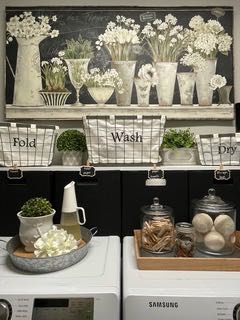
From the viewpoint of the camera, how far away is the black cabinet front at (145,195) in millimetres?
1362

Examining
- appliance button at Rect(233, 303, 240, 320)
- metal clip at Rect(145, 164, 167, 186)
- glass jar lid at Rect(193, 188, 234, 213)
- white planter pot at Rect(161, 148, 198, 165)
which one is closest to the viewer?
appliance button at Rect(233, 303, 240, 320)

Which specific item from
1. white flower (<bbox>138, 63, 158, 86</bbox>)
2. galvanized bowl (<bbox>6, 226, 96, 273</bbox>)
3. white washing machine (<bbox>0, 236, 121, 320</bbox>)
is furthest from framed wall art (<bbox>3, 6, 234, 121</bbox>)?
white washing machine (<bbox>0, 236, 121, 320</bbox>)

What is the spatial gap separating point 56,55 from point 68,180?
0.75m

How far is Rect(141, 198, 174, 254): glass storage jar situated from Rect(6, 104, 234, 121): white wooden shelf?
655 mm

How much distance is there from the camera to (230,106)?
1678 millimetres

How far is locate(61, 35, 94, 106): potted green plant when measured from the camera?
1675 mm

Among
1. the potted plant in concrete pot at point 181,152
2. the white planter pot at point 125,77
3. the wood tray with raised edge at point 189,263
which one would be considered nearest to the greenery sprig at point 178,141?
the potted plant in concrete pot at point 181,152

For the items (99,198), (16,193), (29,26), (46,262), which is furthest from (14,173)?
(29,26)

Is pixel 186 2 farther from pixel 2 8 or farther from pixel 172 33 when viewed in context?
pixel 2 8

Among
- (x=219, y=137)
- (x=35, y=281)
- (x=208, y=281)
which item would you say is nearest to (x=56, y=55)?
(x=219, y=137)

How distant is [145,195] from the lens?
137 cm

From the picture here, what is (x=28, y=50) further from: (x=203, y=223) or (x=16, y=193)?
(x=203, y=223)

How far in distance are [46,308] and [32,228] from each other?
1.02ft

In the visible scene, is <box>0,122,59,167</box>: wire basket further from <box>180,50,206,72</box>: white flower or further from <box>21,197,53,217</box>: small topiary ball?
<box>180,50,206,72</box>: white flower
